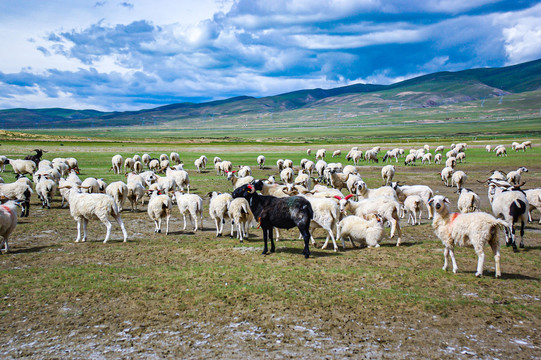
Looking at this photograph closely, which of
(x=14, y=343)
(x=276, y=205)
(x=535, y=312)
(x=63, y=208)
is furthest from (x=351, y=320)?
(x=63, y=208)

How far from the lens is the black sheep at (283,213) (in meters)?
10.9

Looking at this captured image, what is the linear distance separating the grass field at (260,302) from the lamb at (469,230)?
0.58 meters

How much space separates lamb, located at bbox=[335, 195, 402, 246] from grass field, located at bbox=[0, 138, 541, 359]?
0.76 m

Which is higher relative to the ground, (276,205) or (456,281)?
(276,205)

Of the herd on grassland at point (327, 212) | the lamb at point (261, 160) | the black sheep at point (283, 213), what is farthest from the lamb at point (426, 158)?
the black sheep at point (283, 213)

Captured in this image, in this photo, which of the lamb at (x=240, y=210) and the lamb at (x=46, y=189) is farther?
the lamb at (x=46, y=189)

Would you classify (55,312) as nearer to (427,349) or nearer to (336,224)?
(427,349)

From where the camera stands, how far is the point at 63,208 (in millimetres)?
19062

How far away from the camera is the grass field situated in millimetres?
6105

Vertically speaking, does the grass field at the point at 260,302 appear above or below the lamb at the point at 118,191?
below

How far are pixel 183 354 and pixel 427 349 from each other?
382cm

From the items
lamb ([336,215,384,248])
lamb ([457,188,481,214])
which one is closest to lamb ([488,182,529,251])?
lamb ([457,188,481,214])

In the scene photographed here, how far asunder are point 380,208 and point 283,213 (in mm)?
3927

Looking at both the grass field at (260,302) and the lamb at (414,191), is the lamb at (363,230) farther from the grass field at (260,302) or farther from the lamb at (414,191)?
the lamb at (414,191)
